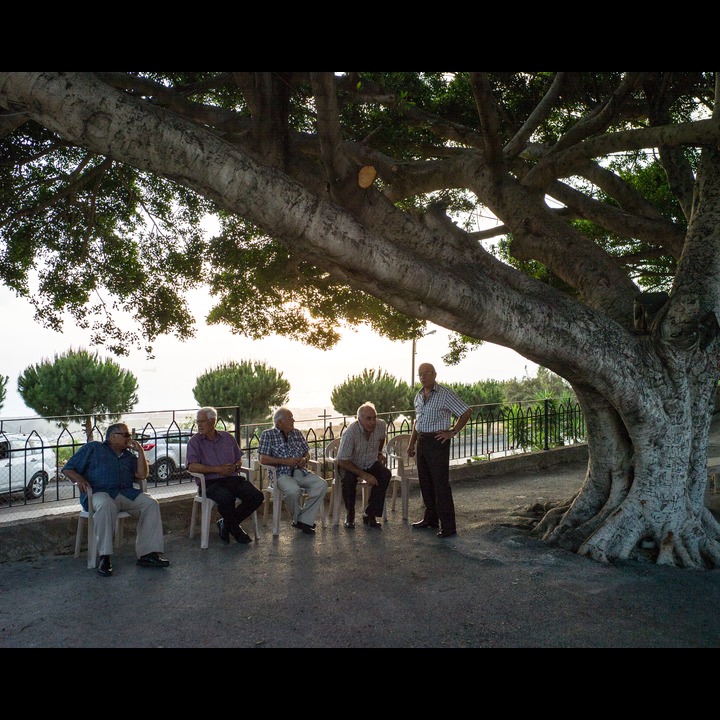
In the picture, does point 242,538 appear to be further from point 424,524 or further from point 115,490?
point 424,524

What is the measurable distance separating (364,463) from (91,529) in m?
3.13

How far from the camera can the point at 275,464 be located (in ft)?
26.1

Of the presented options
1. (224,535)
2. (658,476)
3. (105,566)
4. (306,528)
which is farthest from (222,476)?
(658,476)

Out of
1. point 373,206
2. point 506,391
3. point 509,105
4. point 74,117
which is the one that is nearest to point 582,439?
point 509,105

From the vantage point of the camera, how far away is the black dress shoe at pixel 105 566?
20.3 ft

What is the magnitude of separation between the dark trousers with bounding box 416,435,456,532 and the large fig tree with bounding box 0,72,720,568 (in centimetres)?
115

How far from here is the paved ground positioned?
4777mm

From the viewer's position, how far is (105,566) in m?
6.21

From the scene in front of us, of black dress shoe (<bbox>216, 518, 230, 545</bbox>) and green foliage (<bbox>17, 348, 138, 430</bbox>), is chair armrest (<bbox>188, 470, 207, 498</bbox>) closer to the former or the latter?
black dress shoe (<bbox>216, 518, 230, 545</bbox>)

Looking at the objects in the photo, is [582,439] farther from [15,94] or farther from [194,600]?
[15,94]

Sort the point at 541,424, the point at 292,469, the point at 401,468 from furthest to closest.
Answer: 1. the point at 541,424
2. the point at 401,468
3. the point at 292,469

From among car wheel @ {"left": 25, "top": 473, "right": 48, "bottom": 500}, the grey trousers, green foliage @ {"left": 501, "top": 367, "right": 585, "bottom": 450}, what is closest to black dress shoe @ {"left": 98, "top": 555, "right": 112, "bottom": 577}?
the grey trousers

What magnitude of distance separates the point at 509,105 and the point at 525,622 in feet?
25.5

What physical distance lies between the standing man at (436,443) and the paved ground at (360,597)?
374mm
